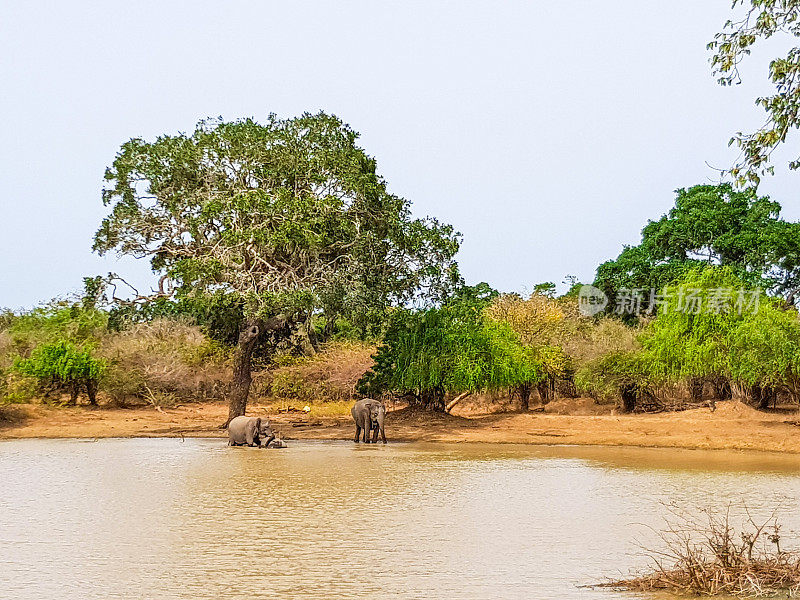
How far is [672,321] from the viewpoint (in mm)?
28219

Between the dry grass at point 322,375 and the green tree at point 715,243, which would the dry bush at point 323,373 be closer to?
the dry grass at point 322,375

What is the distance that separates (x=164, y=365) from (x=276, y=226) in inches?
517

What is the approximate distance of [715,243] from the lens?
38.4 metres

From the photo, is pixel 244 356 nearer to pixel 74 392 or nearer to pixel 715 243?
pixel 74 392

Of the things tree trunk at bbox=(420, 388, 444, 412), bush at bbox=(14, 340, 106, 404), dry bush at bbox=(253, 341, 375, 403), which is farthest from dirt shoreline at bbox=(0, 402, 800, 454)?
dry bush at bbox=(253, 341, 375, 403)

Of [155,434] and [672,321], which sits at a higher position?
[672,321]

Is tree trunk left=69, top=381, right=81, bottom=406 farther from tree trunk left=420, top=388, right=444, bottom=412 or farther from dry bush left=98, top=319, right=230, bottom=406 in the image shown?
tree trunk left=420, top=388, right=444, bottom=412

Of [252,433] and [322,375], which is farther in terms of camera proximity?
[322,375]

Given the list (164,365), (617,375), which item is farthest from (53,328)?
(617,375)

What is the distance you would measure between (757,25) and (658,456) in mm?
14858

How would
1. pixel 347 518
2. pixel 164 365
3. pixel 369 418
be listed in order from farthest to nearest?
pixel 164 365 → pixel 369 418 → pixel 347 518

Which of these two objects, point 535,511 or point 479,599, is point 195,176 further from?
point 479,599

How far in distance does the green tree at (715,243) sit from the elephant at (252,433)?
19.7 metres

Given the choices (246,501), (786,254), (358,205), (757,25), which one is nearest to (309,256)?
(358,205)
